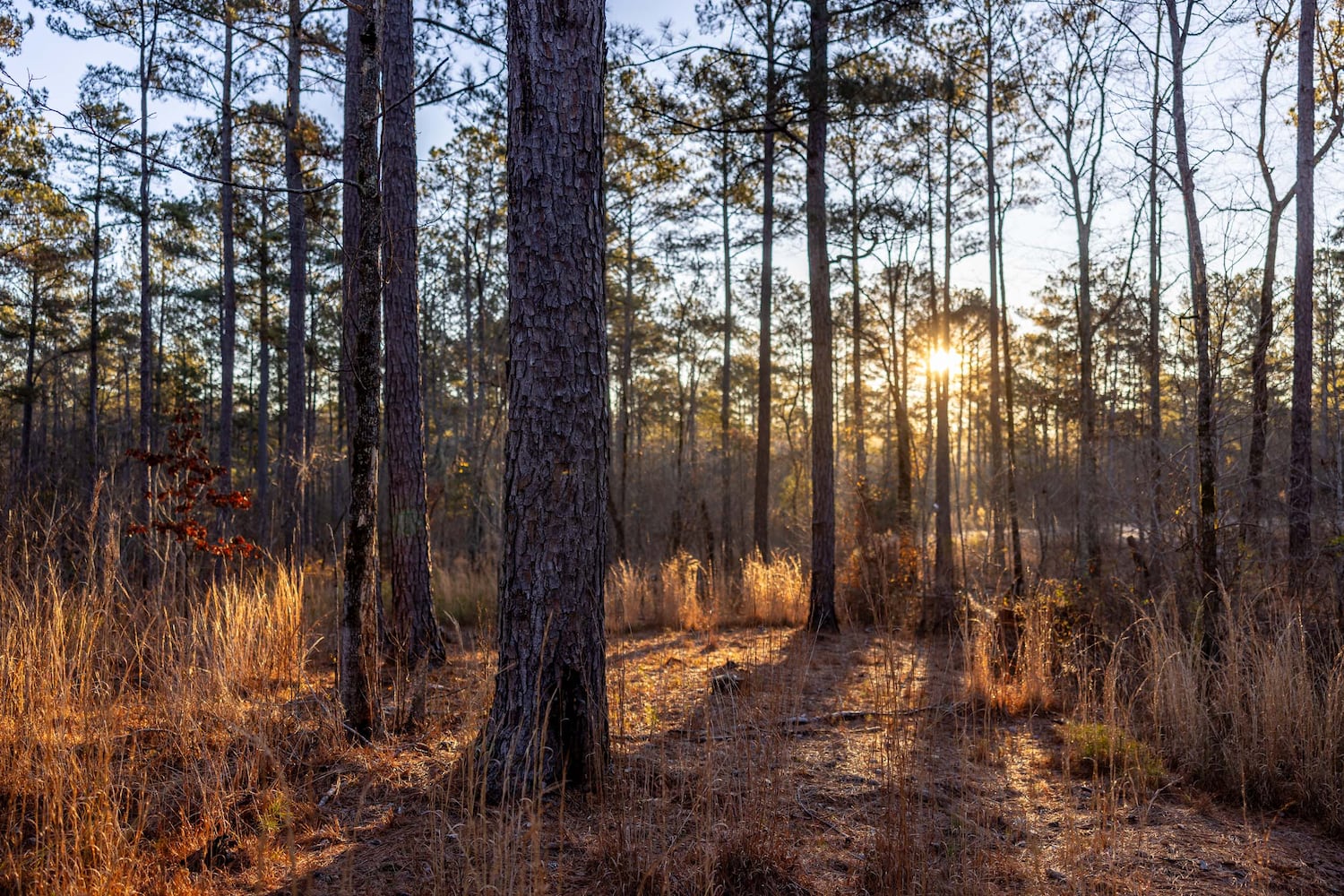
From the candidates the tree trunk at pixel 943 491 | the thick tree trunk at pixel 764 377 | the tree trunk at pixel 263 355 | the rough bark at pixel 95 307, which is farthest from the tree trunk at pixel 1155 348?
the rough bark at pixel 95 307

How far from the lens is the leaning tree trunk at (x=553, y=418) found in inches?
113

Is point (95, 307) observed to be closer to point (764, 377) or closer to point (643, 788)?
point (764, 377)

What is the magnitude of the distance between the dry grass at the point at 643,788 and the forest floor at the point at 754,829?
1 cm

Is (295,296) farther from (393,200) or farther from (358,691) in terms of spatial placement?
(358,691)

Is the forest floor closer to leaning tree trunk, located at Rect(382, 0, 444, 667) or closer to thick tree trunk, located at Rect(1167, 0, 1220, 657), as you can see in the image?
leaning tree trunk, located at Rect(382, 0, 444, 667)

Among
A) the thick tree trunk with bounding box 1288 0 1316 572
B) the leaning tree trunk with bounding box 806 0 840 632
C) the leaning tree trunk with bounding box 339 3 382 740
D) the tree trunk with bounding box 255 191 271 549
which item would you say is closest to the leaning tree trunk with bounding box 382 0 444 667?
the leaning tree trunk with bounding box 339 3 382 740

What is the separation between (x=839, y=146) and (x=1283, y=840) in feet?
42.6

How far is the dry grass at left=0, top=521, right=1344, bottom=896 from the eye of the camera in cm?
Answer: 226

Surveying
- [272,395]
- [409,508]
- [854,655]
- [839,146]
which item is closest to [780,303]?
[839,146]

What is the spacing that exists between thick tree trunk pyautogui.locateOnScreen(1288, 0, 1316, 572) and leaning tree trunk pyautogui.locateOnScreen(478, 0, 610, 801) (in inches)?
296

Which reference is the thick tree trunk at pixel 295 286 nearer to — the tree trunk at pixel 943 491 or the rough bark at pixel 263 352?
the rough bark at pixel 263 352

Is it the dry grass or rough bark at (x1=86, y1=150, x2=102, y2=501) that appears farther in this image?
rough bark at (x1=86, y1=150, x2=102, y2=501)

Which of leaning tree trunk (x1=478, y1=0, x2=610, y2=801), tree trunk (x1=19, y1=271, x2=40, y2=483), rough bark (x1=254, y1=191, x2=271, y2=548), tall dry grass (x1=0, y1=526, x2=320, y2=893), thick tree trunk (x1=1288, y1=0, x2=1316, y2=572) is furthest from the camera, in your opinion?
tree trunk (x1=19, y1=271, x2=40, y2=483)

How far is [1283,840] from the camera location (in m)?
3.03
